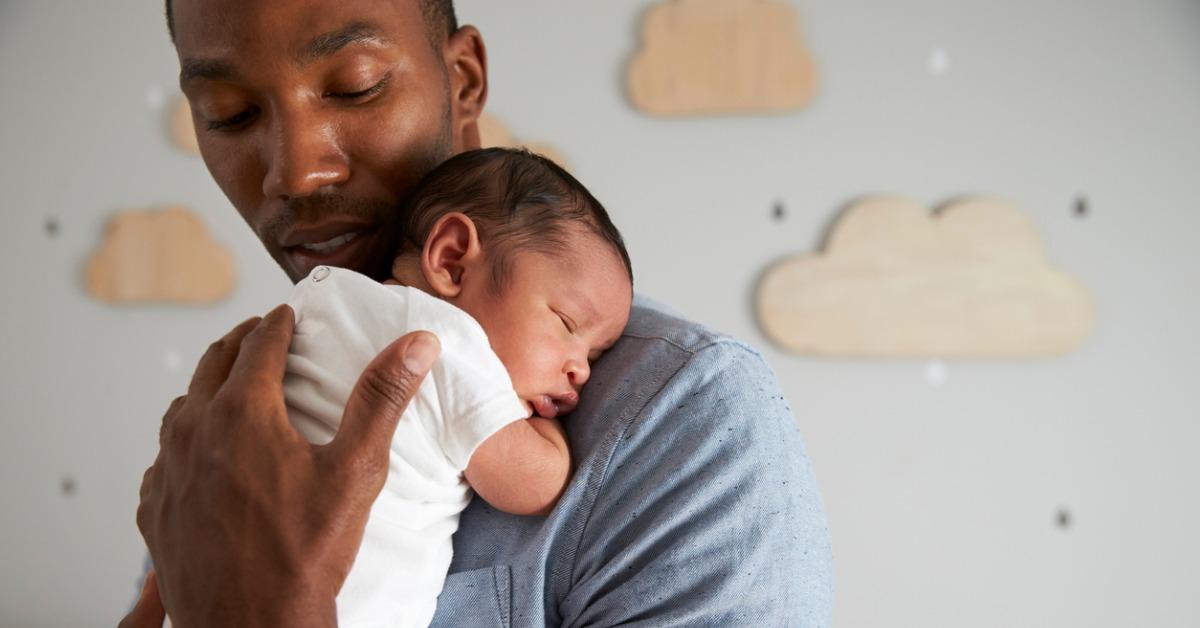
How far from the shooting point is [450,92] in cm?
109

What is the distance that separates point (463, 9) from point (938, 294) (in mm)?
1254

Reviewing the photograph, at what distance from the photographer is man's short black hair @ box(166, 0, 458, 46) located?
42.0 inches

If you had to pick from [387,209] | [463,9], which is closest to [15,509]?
[463,9]

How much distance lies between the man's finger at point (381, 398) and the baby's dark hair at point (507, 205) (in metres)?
0.17

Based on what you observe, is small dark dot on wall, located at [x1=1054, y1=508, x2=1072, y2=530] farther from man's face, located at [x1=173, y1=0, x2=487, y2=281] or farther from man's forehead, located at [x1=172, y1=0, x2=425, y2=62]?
man's forehead, located at [x1=172, y1=0, x2=425, y2=62]

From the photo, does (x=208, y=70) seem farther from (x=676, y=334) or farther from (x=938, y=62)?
(x=938, y=62)

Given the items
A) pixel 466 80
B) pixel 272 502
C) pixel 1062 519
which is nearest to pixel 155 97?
pixel 466 80

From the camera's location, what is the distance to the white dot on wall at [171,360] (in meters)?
2.53

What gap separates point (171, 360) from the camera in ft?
8.30

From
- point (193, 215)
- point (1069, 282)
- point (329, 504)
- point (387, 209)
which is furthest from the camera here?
point (193, 215)

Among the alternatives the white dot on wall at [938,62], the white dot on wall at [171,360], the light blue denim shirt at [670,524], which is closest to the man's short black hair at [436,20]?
the light blue denim shirt at [670,524]

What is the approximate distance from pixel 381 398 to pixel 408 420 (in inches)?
2.6

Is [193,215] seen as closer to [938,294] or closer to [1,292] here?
[1,292]

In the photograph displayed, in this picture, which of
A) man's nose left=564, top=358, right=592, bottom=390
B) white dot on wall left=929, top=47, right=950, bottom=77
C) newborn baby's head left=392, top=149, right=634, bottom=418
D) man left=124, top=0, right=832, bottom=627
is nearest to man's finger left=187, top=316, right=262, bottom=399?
man left=124, top=0, right=832, bottom=627
